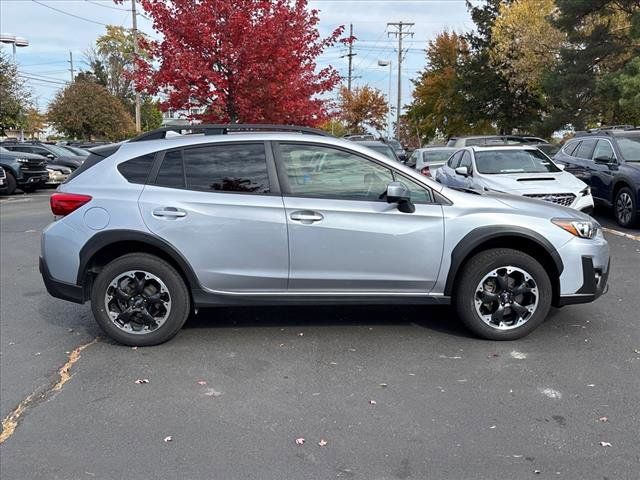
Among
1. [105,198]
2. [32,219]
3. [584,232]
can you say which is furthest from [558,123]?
[105,198]

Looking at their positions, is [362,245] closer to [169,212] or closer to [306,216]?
[306,216]

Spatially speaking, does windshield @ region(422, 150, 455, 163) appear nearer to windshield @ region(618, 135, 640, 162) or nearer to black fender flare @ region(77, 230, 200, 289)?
windshield @ region(618, 135, 640, 162)

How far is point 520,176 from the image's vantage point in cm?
989

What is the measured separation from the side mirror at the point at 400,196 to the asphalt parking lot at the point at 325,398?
3.57 feet

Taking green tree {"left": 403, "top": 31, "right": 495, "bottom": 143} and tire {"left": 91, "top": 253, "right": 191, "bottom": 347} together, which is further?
green tree {"left": 403, "top": 31, "right": 495, "bottom": 143}

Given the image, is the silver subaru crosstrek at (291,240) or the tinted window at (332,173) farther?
the tinted window at (332,173)

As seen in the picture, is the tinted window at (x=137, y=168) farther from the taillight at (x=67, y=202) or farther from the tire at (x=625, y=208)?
the tire at (x=625, y=208)

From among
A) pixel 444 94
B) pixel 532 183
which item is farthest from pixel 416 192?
pixel 444 94

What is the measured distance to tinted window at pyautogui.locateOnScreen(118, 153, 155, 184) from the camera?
190 inches

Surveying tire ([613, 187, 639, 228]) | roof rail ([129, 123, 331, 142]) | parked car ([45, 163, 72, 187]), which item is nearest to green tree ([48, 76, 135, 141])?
parked car ([45, 163, 72, 187])

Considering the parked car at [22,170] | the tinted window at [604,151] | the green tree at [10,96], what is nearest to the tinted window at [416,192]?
the tinted window at [604,151]

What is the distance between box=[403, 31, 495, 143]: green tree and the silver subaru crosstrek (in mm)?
31845

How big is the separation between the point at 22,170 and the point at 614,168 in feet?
56.1

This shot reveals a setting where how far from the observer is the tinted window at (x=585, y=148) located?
1177 centimetres
